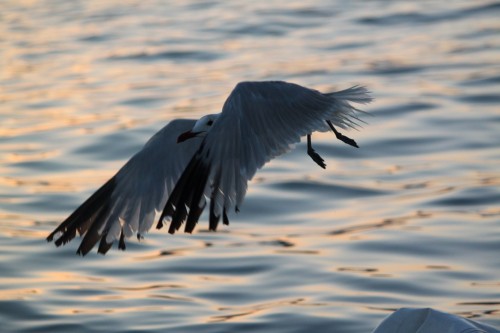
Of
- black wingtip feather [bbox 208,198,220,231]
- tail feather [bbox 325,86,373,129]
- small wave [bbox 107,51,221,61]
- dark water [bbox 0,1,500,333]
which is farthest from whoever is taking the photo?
small wave [bbox 107,51,221,61]

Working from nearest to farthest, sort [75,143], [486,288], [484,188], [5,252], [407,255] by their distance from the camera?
[486,288] < [407,255] < [5,252] < [484,188] < [75,143]

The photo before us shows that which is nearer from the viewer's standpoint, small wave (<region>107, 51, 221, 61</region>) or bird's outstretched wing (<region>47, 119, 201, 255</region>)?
bird's outstretched wing (<region>47, 119, 201, 255</region>)

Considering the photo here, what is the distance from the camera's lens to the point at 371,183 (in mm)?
9789

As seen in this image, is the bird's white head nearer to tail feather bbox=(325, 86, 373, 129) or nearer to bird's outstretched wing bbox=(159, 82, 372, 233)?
bird's outstretched wing bbox=(159, 82, 372, 233)

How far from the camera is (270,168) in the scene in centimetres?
1042

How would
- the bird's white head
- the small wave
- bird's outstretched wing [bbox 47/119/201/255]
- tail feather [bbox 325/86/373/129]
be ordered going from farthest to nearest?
the small wave, bird's outstretched wing [bbox 47/119/201/255], tail feather [bbox 325/86/373/129], the bird's white head

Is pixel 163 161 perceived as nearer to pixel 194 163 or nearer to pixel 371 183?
pixel 194 163

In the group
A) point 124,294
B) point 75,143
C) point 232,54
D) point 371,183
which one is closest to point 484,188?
point 371,183

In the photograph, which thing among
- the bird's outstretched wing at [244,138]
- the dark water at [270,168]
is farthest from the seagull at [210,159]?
the dark water at [270,168]

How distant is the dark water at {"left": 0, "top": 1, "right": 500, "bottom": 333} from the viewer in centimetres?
739

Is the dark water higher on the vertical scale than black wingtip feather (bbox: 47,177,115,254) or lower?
lower

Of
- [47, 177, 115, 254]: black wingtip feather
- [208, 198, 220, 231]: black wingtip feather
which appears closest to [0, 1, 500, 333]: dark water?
[47, 177, 115, 254]: black wingtip feather

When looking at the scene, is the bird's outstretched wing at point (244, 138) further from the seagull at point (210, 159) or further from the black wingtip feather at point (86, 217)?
the black wingtip feather at point (86, 217)

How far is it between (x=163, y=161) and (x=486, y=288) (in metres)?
2.17
